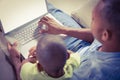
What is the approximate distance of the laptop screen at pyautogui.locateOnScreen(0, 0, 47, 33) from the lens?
144cm

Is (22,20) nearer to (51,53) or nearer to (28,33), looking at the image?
(28,33)

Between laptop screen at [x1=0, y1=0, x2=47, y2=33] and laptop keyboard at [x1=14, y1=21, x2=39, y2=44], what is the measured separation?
0.12 feet

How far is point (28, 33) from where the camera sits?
1495 millimetres

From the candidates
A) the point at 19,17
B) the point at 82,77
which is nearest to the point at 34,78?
the point at 82,77

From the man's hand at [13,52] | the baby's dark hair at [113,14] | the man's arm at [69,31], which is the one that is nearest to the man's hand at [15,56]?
the man's hand at [13,52]

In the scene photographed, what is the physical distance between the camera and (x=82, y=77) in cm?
115

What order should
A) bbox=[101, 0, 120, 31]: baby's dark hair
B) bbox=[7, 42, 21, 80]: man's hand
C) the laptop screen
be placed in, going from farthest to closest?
the laptop screen → bbox=[7, 42, 21, 80]: man's hand → bbox=[101, 0, 120, 31]: baby's dark hair

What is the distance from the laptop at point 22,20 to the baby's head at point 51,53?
309 millimetres

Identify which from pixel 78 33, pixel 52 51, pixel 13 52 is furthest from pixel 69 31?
pixel 52 51

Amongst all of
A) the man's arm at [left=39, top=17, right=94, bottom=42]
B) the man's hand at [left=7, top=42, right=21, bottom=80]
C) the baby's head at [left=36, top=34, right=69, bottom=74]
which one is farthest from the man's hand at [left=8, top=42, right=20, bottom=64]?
the baby's head at [left=36, top=34, right=69, bottom=74]

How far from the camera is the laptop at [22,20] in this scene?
1436 mm

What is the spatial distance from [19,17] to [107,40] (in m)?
0.60

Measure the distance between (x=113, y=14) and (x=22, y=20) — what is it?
63cm

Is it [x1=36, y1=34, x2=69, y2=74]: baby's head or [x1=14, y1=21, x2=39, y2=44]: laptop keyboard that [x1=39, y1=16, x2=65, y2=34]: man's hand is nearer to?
[x1=14, y1=21, x2=39, y2=44]: laptop keyboard
